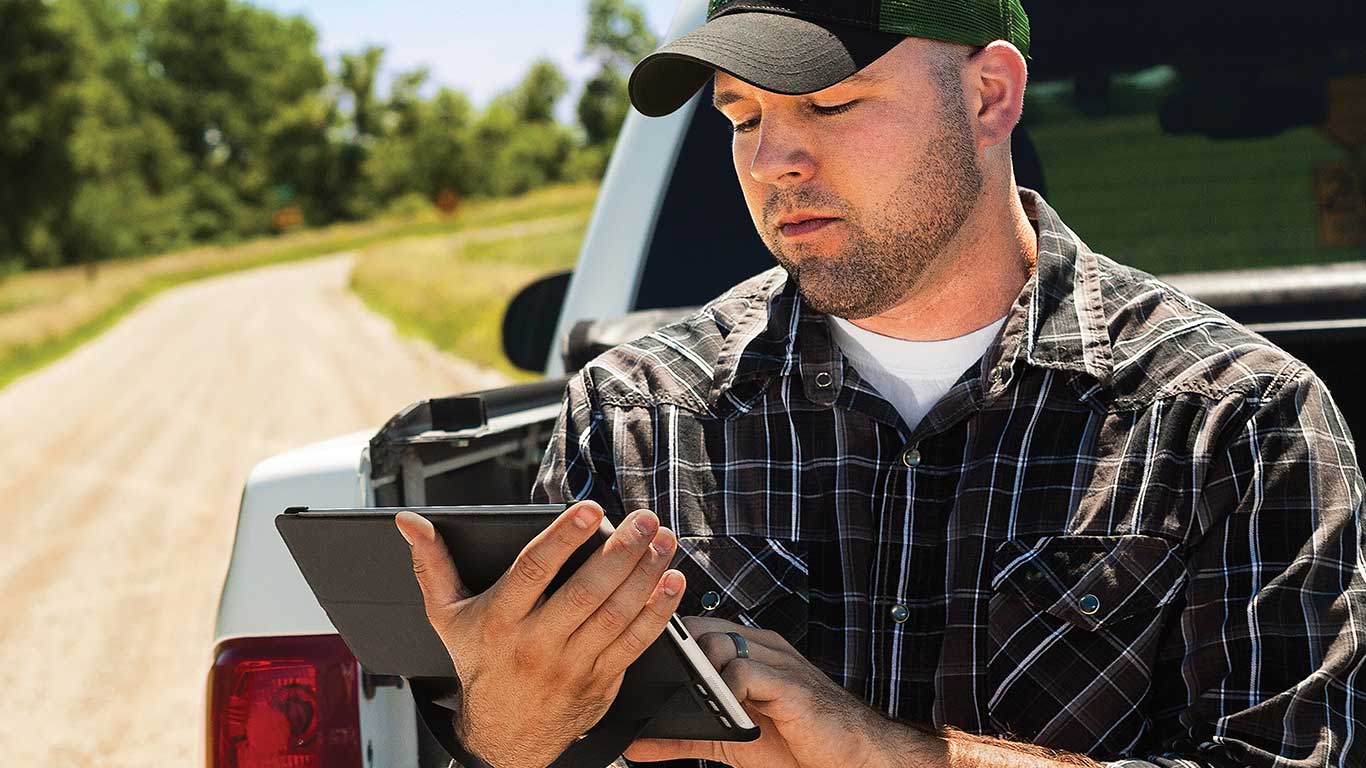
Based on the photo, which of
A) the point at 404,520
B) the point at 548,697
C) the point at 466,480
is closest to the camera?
the point at 404,520

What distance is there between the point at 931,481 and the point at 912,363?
0.20m

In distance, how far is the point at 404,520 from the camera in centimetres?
152

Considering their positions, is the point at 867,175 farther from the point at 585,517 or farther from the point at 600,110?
the point at 600,110

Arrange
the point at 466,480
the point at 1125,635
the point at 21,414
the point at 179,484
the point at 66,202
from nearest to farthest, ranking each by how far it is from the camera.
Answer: the point at 1125,635 < the point at 466,480 < the point at 179,484 < the point at 21,414 < the point at 66,202

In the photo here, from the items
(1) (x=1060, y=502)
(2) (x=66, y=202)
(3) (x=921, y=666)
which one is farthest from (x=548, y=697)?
(2) (x=66, y=202)

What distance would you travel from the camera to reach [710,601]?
6.50 ft

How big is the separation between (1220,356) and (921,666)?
21.3 inches

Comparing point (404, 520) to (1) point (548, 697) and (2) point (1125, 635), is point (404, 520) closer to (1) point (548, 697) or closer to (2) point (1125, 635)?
(1) point (548, 697)

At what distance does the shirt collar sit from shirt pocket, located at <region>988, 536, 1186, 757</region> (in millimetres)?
239

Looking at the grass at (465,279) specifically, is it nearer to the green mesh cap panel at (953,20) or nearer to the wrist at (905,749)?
the green mesh cap panel at (953,20)

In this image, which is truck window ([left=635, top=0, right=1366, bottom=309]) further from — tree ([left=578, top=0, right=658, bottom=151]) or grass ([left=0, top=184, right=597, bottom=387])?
tree ([left=578, top=0, right=658, bottom=151])

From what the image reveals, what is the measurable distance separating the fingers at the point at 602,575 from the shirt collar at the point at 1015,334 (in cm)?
59

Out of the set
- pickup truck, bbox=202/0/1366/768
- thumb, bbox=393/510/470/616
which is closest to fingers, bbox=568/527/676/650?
thumb, bbox=393/510/470/616

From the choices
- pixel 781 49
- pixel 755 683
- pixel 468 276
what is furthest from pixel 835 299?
pixel 468 276
